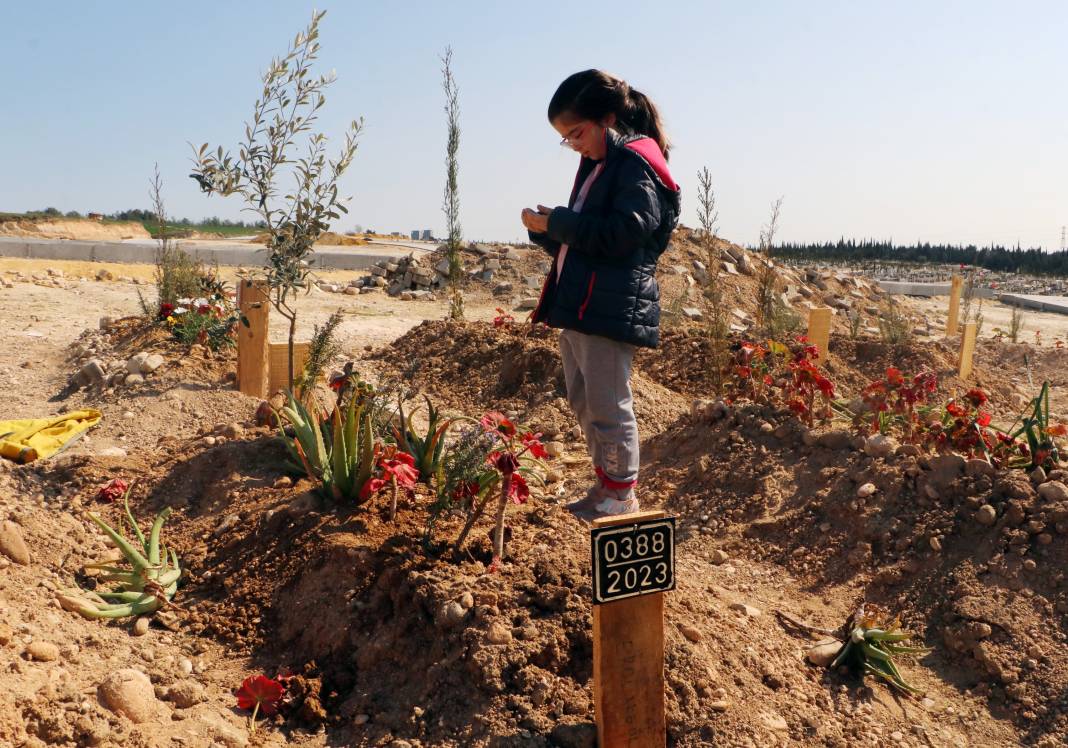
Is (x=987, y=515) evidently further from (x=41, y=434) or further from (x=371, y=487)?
(x=41, y=434)

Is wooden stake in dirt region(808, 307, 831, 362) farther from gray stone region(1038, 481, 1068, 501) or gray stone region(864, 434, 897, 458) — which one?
gray stone region(1038, 481, 1068, 501)

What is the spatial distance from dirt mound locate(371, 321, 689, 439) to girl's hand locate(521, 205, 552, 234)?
266cm

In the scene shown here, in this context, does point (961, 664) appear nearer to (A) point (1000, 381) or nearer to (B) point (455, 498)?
(B) point (455, 498)

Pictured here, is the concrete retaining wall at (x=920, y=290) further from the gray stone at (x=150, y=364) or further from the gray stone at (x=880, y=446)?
the gray stone at (x=150, y=364)

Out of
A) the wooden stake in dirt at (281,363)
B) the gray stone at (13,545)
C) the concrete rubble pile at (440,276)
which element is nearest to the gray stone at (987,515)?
the wooden stake in dirt at (281,363)

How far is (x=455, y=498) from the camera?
10.9 ft

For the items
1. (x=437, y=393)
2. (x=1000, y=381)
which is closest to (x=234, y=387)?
(x=437, y=393)

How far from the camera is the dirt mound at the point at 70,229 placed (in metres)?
27.8

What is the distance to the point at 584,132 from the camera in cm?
340

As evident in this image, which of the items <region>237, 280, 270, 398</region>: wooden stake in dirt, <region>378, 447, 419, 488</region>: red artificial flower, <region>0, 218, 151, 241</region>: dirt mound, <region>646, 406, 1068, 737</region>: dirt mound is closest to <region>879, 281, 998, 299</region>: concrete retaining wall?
<region>646, 406, 1068, 737</region>: dirt mound

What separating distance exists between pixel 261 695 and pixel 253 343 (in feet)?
11.1

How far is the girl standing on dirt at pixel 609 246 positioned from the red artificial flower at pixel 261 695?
1.36 metres

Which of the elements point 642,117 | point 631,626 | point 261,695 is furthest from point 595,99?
point 261,695

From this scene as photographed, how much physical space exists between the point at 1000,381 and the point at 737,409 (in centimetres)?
480
